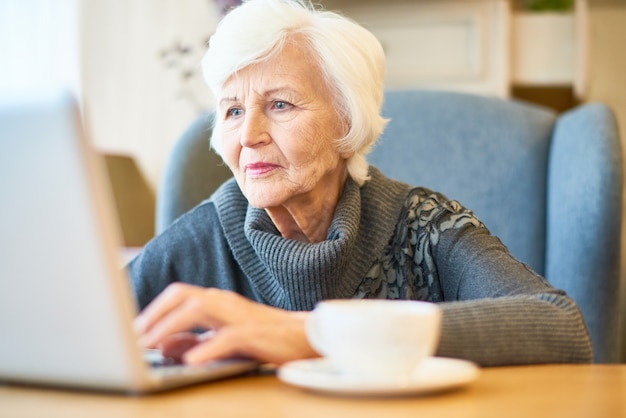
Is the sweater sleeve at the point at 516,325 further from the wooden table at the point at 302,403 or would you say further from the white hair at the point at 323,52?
the white hair at the point at 323,52

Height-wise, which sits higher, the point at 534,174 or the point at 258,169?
the point at 258,169

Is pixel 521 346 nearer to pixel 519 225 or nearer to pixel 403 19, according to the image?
pixel 519 225

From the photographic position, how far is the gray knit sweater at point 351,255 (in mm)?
1398

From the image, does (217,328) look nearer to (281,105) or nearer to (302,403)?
(302,403)

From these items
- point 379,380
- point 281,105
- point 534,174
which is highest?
point 281,105

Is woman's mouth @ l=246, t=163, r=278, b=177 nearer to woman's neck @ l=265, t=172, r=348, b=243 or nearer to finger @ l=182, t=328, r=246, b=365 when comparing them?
woman's neck @ l=265, t=172, r=348, b=243

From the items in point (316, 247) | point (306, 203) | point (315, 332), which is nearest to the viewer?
point (315, 332)

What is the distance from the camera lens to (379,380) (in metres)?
0.72

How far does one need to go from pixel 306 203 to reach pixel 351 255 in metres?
0.13

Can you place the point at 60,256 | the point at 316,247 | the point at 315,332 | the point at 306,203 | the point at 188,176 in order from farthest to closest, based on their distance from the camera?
1. the point at 188,176
2. the point at 306,203
3. the point at 316,247
4. the point at 315,332
5. the point at 60,256

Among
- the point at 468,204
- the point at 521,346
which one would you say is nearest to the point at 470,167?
the point at 468,204

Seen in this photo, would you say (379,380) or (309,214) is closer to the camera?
(379,380)

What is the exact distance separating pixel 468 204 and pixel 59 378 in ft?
4.79

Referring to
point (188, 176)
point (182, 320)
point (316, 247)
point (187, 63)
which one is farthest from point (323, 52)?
point (187, 63)
